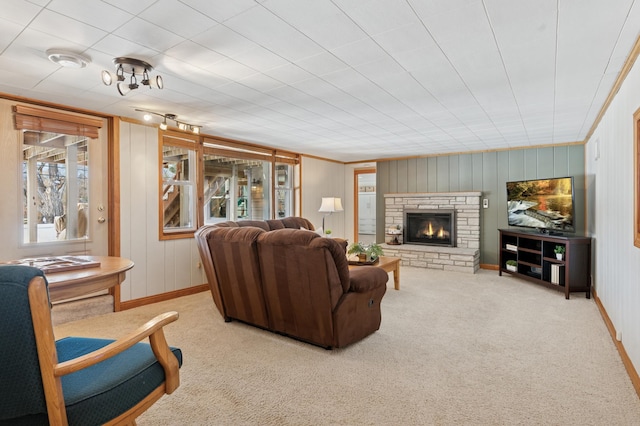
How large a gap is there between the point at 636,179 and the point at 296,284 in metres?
2.47

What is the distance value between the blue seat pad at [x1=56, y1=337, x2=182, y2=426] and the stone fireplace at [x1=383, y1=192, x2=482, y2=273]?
5528 mm

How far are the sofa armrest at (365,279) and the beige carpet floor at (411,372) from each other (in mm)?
501

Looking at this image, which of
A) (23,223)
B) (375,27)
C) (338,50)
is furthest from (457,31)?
(23,223)

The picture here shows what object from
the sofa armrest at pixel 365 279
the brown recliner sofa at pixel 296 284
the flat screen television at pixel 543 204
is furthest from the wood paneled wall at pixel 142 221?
the flat screen television at pixel 543 204

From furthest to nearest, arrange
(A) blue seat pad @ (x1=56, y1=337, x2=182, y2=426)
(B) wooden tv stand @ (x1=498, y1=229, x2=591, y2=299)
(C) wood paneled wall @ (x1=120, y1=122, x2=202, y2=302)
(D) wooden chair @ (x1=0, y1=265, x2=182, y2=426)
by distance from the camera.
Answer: (B) wooden tv stand @ (x1=498, y1=229, x2=591, y2=299)
(C) wood paneled wall @ (x1=120, y1=122, x2=202, y2=302)
(A) blue seat pad @ (x1=56, y1=337, x2=182, y2=426)
(D) wooden chair @ (x1=0, y1=265, x2=182, y2=426)

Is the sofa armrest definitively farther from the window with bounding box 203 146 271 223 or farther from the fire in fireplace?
the fire in fireplace

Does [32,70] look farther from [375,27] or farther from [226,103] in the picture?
[375,27]

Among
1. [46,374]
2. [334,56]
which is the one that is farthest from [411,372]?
[334,56]

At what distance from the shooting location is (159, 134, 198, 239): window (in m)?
4.79

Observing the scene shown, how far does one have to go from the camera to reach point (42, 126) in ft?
11.5

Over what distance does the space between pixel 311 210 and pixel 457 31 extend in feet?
17.3

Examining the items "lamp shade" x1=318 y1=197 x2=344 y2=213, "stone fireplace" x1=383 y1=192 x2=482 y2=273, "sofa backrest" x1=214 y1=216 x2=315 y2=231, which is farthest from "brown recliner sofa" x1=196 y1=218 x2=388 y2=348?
"lamp shade" x1=318 y1=197 x2=344 y2=213

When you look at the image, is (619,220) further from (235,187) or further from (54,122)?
(54,122)

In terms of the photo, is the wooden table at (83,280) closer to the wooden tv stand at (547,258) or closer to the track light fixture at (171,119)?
the track light fixture at (171,119)
